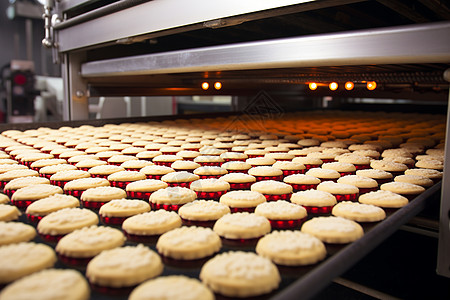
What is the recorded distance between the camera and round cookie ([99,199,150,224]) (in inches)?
31.3

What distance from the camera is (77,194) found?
990 millimetres

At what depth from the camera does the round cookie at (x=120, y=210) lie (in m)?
0.80

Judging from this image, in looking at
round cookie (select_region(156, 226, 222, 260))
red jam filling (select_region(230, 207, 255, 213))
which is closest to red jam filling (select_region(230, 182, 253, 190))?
red jam filling (select_region(230, 207, 255, 213))

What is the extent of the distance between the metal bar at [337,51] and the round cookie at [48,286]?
0.89 m

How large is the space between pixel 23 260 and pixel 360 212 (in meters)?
0.65

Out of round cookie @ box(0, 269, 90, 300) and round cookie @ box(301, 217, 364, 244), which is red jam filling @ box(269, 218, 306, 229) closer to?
round cookie @ box(301, 217, 364, 244)

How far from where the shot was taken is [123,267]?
554mm

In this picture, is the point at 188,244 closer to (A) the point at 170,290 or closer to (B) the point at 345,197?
(A) the point at 170,290

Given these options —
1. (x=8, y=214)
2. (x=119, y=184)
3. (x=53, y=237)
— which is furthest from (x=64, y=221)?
(x=119, y=184)

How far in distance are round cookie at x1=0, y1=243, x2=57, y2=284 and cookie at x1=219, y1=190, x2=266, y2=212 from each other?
0.41m

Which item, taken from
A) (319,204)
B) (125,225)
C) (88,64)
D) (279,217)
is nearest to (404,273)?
(319,204)

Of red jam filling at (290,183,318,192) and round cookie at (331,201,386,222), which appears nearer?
round cookie at (331,201,386,222)

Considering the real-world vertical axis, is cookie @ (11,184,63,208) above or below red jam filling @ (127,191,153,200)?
above

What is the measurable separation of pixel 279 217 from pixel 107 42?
1.61m
